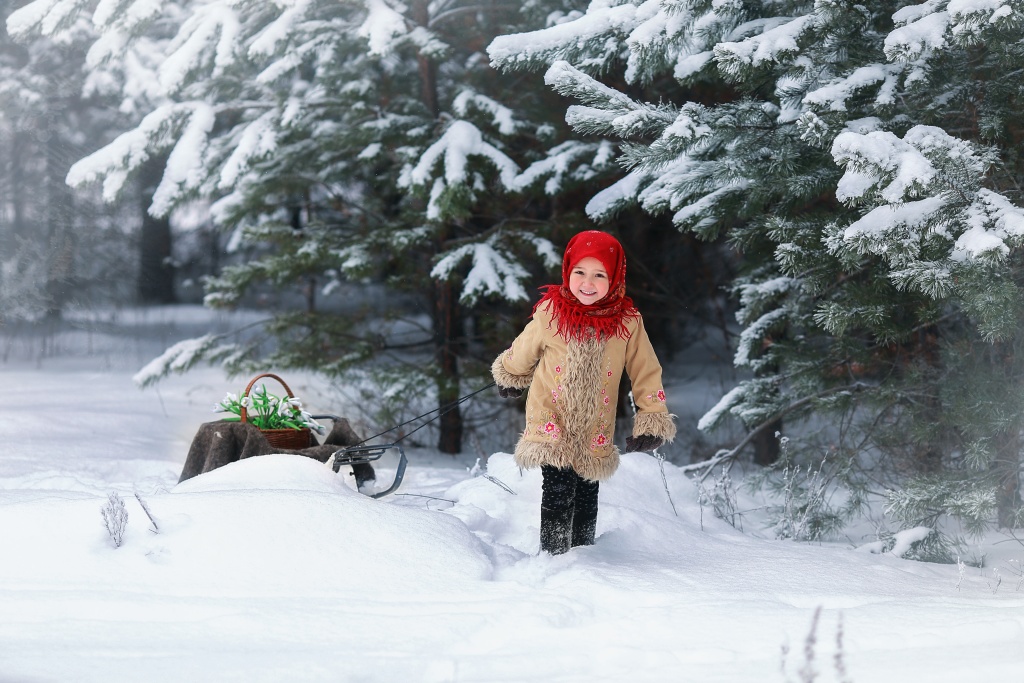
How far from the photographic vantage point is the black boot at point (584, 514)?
3508 mm

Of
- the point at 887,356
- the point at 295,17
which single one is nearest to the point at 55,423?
the point at 295,17

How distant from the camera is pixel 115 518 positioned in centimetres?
288

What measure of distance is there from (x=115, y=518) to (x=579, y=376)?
5.52 feet

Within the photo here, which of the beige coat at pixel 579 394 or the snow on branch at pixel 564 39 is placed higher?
the snow on branch at pixel 564 39

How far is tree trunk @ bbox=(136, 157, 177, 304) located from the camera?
11.3m

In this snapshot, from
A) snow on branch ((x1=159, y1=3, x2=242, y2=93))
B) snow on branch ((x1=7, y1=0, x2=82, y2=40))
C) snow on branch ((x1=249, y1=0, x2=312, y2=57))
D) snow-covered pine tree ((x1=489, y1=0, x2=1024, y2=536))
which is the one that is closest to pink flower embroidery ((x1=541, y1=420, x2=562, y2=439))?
snow-covered pine tree ((x1=489, y1=0, x2=1024, y2=536))

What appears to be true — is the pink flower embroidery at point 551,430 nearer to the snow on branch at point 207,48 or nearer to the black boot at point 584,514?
the black boot at point 584,514

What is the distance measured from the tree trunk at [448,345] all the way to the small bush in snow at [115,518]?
13.5 feet

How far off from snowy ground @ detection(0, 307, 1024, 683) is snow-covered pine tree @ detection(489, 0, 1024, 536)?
0.74 meters

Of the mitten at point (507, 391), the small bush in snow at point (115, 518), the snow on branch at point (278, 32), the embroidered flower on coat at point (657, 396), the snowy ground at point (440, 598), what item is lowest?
the snowy ground at point (440, 598)

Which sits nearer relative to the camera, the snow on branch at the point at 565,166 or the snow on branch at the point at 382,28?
the snow on branch at the point at 382,28

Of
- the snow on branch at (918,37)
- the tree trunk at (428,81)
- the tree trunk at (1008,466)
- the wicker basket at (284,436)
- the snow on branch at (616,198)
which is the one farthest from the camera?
the tree trunk at (428,81)

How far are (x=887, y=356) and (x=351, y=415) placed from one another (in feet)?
15.6

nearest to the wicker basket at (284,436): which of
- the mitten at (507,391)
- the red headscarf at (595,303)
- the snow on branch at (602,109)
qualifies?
the mitten at (507,391)
